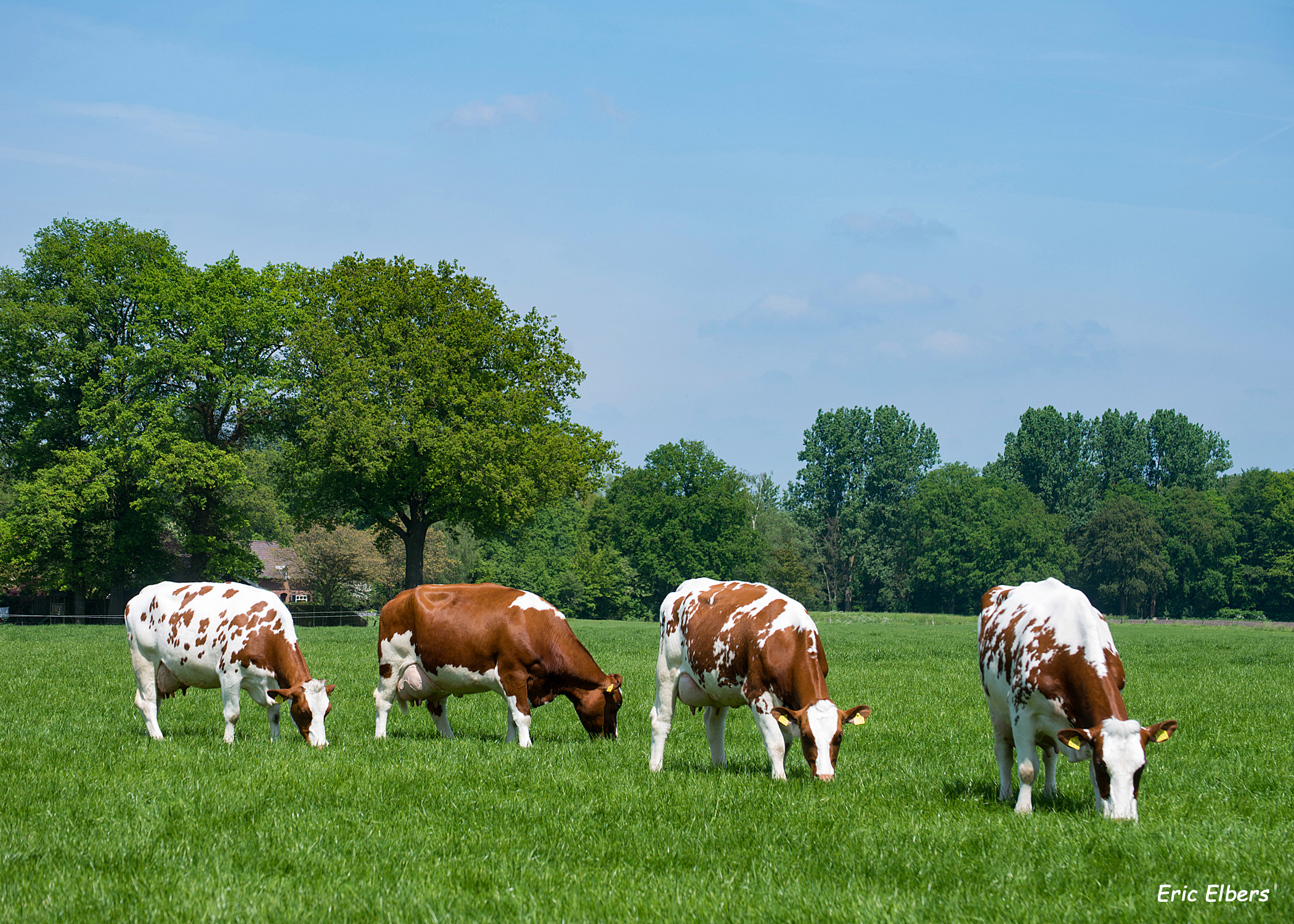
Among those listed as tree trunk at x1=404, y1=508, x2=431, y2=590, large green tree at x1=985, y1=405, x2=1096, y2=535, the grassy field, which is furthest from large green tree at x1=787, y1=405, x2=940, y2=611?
the grassy field

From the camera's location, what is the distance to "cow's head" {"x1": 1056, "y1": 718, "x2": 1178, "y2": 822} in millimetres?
A: 8000

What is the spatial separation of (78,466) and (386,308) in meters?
15.1

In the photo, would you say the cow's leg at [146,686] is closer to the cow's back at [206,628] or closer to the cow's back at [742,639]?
the cow's back at [206,628]

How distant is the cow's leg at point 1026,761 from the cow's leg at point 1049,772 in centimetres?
77

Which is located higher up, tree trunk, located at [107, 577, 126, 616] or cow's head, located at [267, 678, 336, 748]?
cow's head, located at [267, 678, 336, 748]

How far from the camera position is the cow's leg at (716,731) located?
11469 mm

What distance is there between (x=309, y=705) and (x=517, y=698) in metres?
2.54

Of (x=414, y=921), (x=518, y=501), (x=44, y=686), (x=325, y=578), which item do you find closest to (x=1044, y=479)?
(x=325, y=578)

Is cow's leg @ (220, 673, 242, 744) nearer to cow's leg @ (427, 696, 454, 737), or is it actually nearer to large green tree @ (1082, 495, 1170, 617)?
cow's leg @ (427, 696, 454, 737)

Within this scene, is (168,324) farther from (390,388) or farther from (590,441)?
(590,441)

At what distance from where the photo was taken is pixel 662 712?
36.9 ft

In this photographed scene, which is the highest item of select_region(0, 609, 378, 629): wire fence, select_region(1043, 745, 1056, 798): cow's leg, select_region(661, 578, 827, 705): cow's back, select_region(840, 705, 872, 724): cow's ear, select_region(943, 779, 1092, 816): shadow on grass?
select_region(661, 578, 827, 705): cow's back

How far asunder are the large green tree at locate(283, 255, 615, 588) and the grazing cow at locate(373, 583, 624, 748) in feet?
93.0

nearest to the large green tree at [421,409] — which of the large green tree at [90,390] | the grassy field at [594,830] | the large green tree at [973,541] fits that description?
the large green tree at [90,390]
